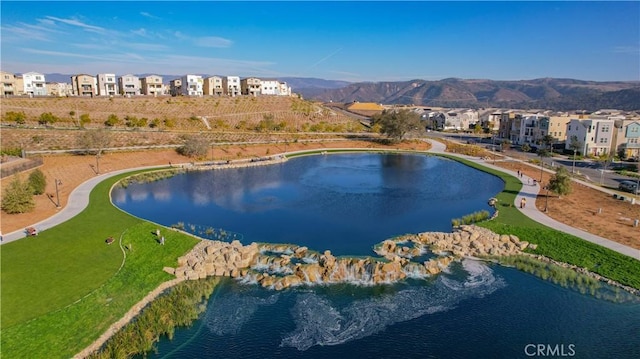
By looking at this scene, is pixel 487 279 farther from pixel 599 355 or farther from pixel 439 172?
pixel 439 172

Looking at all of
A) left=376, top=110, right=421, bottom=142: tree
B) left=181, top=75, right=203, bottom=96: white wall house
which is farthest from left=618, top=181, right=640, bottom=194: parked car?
left=181, top=75, right=203, bottom=96: white wall house

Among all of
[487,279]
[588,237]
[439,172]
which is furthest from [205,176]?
[588,237]

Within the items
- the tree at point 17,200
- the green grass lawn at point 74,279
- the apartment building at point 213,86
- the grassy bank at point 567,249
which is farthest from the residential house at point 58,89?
the grassy bank at point 567,249

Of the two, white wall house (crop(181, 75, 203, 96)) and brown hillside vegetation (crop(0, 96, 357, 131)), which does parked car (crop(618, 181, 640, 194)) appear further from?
white wall house (crop(181, 75, 203, 96))

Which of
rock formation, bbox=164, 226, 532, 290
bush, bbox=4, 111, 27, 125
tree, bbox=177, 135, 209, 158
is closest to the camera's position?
rock formation, bbox=164, 226, 532, 290

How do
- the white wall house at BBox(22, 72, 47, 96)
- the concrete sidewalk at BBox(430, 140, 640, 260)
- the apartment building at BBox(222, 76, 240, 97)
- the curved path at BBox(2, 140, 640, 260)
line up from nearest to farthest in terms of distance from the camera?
the concrete sidewalk at BBox(430, 140, 640, 260) → the curved path at BBox(2, 140, 640, 260) → the white wall house at BBox(22, 72, 47, 96) → the apartment building at BBox(222, 76, 240, 97)

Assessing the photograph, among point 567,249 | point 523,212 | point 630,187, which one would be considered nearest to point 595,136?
point 630,187
